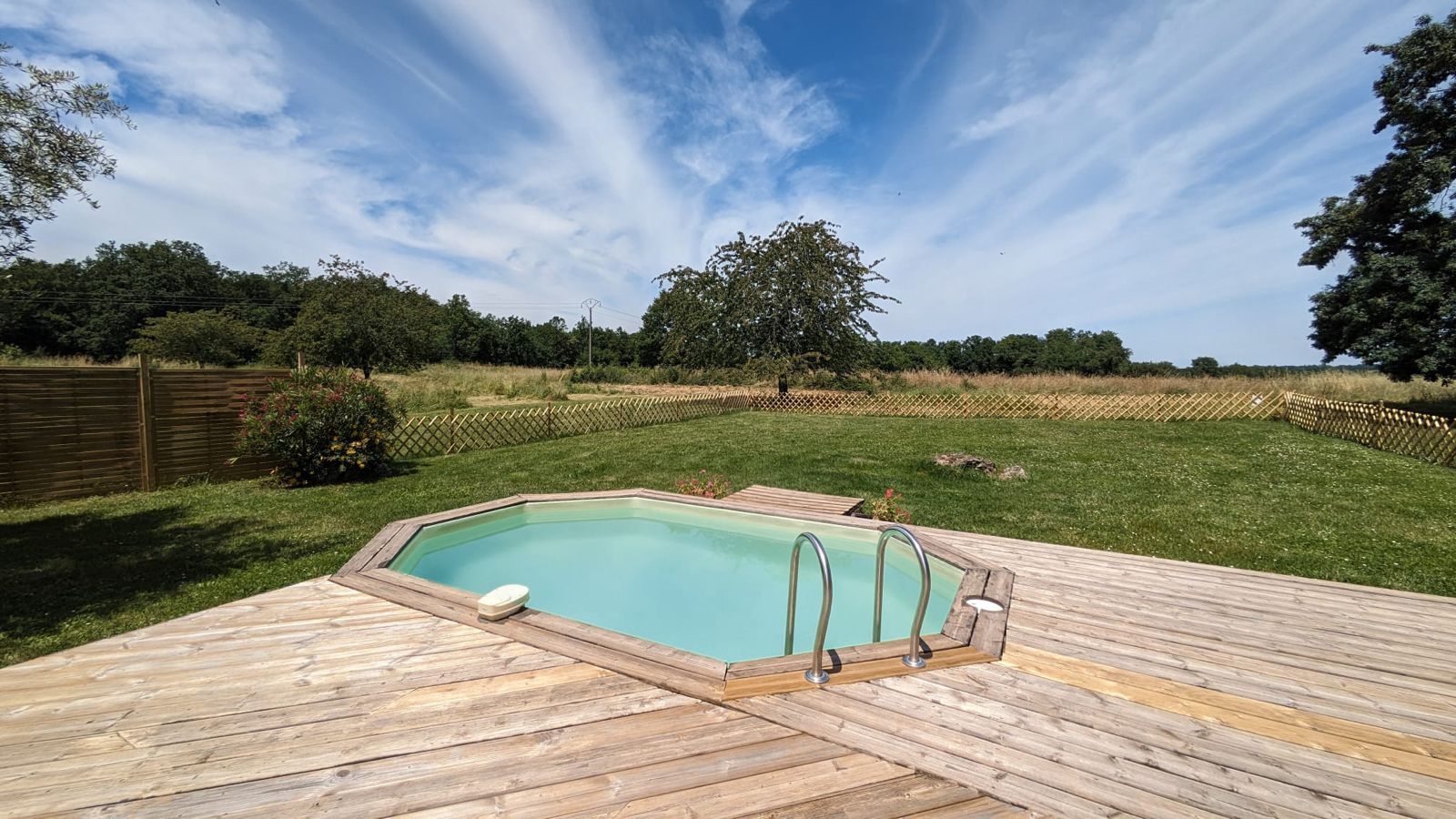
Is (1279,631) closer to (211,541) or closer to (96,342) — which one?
(211,541)

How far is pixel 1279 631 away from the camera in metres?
2.75

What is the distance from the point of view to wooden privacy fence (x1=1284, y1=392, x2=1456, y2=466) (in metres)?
8.21

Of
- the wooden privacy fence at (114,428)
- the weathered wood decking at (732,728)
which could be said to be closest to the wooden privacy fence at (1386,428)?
the weathered wood decking at (732,728)

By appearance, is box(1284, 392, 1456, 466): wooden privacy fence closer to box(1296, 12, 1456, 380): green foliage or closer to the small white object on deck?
box(1296, 12, 1456, 380): green foliage

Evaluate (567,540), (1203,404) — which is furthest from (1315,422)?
(567,540)

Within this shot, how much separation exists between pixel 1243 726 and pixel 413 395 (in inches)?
827

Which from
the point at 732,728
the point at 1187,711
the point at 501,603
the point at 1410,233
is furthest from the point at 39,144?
the point at 1410,233

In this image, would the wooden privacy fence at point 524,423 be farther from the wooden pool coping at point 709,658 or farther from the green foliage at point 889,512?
the green foliage at point 889,512

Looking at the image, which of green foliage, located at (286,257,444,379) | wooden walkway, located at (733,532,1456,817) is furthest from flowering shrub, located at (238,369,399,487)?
green foliage, located at (286,257,444,379)

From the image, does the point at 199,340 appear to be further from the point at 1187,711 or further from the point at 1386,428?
the point at 1386,428

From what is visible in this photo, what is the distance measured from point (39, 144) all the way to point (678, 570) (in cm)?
610

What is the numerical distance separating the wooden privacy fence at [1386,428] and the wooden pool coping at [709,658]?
33.7 feet

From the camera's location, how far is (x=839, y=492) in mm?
7285

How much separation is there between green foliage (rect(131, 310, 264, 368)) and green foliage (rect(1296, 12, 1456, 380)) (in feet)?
133
